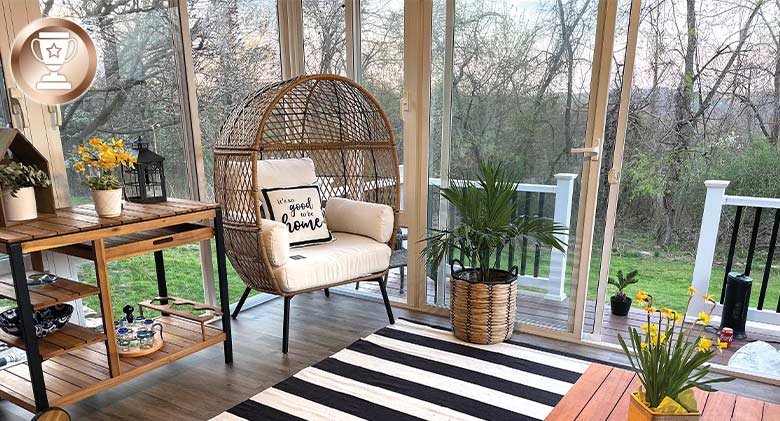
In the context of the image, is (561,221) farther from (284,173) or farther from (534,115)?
(284,173)

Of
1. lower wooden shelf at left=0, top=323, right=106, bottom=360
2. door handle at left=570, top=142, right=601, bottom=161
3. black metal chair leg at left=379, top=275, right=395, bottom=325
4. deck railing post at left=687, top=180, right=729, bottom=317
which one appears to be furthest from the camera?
deck railing post at left=687, top=180, right=729, bottom=317

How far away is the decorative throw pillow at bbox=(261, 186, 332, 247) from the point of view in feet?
9.36

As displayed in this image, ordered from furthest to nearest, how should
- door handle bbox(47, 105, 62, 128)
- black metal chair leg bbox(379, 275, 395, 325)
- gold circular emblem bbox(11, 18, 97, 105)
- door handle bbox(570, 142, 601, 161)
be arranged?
black metal chair leg bbox(379, 275, 395, 325)
door handle bbox(570, 142, 601, 161)
door handle bbox(47, 105, 62, 128)
gold circular emblem bbox(11, 18, 97, 105)

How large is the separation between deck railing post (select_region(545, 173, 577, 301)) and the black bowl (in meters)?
2.27

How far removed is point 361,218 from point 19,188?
5.44 feet

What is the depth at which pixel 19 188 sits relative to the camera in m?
1.90

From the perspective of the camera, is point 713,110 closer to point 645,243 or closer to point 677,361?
point 645,243

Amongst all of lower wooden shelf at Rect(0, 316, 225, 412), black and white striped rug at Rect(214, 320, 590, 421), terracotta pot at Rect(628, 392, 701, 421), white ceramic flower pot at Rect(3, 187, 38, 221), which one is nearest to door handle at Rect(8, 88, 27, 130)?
white ceramic flower pot at Rect(3, 187, 38, 221)

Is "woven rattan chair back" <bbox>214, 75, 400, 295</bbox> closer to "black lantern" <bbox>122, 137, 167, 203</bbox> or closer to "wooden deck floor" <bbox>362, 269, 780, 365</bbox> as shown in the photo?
"black lantern" <bbox>122, 137, 167, 203</bbox>

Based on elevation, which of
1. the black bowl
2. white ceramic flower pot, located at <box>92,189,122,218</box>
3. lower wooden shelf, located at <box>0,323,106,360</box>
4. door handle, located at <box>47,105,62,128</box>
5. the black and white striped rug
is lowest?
the black and white striped rug

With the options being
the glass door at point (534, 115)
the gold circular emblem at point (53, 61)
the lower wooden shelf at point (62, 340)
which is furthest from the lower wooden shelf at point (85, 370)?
the glass door at point (534, 115)

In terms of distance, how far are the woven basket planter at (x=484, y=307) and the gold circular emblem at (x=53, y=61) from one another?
2.08 m

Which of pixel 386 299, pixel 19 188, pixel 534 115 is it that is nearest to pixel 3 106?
pixel 19 188

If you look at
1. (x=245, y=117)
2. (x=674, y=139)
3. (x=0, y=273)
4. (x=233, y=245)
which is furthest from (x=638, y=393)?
(x=674, y=139)
